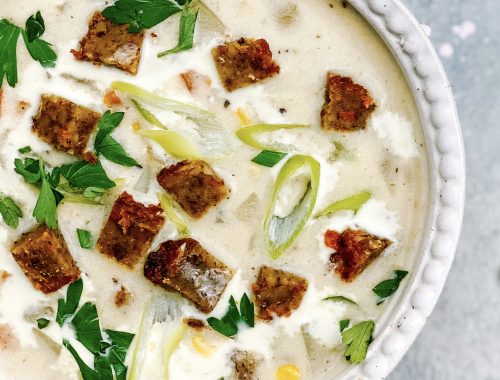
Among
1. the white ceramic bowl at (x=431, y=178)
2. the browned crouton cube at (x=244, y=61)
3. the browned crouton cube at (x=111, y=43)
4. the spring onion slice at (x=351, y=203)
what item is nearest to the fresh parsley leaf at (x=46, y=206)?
the browned crouton cube at (x=111, y=43)

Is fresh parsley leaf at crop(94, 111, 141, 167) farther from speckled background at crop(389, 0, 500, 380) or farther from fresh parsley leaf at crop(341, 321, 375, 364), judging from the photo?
speckled background at crop(389, 0, 500, 380)

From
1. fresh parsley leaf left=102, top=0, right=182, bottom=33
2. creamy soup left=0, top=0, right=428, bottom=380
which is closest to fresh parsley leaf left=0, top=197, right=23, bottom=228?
creamy soup left=0, top=0, right=428, bottom=380

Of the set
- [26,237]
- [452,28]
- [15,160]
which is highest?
[452,28]

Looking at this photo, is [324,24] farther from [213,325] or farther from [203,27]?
[213,325]

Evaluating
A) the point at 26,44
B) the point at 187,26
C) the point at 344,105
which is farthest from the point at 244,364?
the point at 26,44

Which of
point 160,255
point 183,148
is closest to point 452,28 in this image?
point 183,148

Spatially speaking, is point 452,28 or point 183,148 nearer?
point 183,148

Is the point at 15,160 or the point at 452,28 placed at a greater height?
the point at 452,28
